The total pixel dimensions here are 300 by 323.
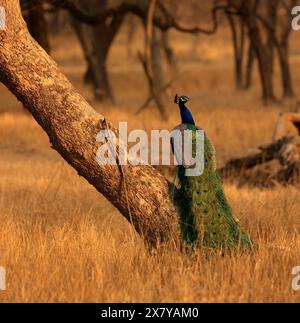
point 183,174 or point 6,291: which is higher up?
point 183,174

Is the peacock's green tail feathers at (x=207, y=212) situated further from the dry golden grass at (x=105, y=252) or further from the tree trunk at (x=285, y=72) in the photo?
the tree trunk at (x=285, y=72)

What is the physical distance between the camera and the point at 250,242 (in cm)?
621

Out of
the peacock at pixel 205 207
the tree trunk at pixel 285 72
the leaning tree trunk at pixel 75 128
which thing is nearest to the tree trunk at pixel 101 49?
the tree trunk at pixel 285 72

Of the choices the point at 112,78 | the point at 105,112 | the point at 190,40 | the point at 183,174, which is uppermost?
the point at 190,40

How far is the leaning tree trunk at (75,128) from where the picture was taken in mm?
6062

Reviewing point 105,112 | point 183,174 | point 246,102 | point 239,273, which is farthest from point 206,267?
point 246,102

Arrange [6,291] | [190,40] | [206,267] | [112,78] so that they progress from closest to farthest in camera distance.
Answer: [6,291] → [206,267] → [112,78] → [190,40]

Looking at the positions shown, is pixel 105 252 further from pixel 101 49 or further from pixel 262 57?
pixel 101 49

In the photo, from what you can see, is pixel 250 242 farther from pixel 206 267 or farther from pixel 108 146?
pixel 108 146

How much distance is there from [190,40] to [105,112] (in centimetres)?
5167

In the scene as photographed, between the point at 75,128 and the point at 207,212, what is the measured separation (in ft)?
3.55

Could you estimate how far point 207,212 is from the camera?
19.6 ft

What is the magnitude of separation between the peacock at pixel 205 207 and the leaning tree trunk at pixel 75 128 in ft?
0.35

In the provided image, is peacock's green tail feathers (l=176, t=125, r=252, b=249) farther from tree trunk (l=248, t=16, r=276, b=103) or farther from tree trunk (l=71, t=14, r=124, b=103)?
tree trunk (l=71, t=14, r=124, b=103)
